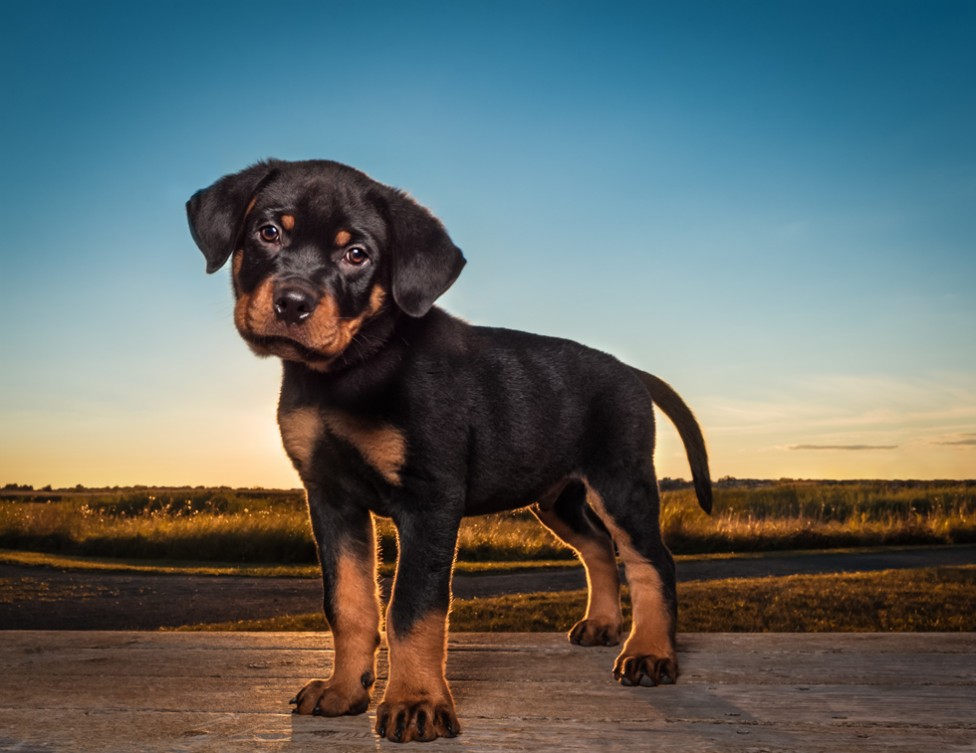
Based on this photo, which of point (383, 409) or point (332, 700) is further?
point (332, 700)

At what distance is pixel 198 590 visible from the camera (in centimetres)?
1130

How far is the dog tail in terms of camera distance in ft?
15.5

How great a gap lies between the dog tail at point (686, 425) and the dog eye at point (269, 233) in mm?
2161

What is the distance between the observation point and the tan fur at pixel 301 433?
11.4 feet

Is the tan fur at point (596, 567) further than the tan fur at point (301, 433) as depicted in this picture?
Yes

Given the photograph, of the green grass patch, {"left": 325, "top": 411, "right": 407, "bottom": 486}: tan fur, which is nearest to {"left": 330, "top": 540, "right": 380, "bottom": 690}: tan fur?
{"left": 325, "top": 411, "right": 407, "bottom": 486}: tan fur

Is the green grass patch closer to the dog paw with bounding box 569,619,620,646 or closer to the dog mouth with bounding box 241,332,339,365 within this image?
the dog paw with bounding box 569,619,620,646

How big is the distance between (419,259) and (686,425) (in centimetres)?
204

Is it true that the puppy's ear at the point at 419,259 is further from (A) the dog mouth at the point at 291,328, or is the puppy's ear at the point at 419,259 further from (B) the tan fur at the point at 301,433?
(B) the tan fur at the point at 301,433

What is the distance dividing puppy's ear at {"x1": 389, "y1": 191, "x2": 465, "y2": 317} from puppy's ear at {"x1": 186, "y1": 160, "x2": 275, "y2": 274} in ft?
1.78

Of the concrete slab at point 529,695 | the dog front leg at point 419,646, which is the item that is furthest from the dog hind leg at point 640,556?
the dog front leg at point 419,646

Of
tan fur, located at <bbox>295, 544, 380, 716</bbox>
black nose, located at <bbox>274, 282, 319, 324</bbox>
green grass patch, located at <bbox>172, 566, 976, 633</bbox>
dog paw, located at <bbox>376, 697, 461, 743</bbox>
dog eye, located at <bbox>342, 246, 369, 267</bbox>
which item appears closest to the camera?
black nose, located at <bbox>274, 282, 319, 324</bbox>

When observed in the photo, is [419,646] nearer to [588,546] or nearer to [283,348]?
[283,348]

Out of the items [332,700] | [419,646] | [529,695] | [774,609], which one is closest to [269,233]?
[419,646]
